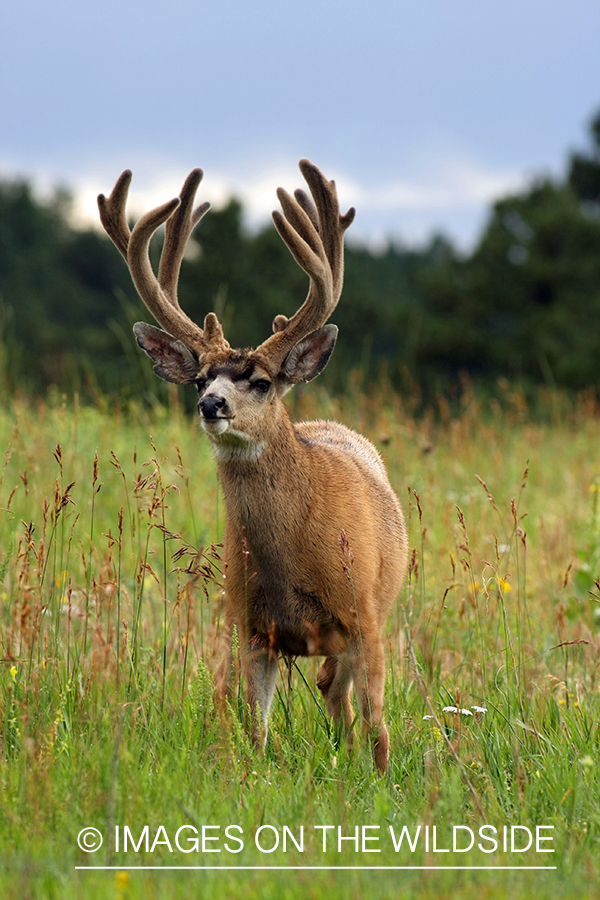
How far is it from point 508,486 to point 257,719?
4.81 m

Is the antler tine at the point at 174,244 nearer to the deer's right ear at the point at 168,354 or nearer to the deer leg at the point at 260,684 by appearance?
the deer's right ear at the point at 168,354

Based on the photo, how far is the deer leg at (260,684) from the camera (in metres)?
4.06

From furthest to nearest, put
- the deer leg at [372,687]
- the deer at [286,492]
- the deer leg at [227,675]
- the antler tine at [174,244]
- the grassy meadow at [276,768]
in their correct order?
the antler tine at [174,244] < the deer at [286,492] < the deer leg at [372,687] < the deer leg at [227,675] < the grassy meadow at [276,768]

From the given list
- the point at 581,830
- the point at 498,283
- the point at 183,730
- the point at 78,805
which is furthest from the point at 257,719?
the point at 498,283

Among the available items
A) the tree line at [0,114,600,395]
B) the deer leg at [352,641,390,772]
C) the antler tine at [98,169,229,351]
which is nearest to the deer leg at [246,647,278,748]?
the deer leg at [352,641,390,772]

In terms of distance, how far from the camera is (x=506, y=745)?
3.91m

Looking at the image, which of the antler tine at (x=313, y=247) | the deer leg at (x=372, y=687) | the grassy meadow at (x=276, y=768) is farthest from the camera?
the antler tine at (x=313, y=247)

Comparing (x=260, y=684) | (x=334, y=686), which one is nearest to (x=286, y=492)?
(x=260, y=684)

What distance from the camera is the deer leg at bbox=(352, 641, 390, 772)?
397 centimetres

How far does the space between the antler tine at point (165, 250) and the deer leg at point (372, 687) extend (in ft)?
4.85

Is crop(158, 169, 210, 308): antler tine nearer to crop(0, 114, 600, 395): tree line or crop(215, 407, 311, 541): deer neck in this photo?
crop(215, 407, 311, 541): deer neck

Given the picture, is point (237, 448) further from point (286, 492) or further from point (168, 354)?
point (168, 354)

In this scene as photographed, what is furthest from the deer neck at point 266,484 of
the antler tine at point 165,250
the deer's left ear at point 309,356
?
the antler tine at point 165,250

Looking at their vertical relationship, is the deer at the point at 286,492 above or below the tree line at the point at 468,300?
below
